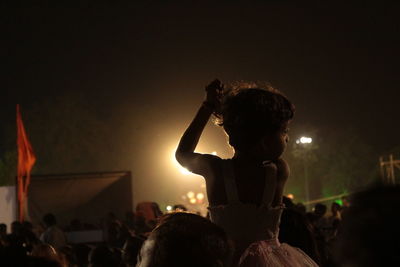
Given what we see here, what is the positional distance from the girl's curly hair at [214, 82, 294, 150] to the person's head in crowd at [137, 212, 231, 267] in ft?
4.12

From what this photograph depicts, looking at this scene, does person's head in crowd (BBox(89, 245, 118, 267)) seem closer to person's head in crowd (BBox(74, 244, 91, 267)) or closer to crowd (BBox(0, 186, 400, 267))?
person's head in crowd (BBox(74, 244, 91, 267))

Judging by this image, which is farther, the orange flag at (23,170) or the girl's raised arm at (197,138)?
the orange flag at (23,170)

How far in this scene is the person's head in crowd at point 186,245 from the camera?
7.64 ft

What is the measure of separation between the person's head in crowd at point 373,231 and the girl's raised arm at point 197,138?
2112 mm

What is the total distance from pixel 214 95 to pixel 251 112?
21 cm

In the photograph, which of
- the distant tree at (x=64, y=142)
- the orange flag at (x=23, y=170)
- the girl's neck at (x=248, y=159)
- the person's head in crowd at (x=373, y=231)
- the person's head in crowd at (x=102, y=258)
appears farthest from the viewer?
the distant tree at (x=64, y=142)

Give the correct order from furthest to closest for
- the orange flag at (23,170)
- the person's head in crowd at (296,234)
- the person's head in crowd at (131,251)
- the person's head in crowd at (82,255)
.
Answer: the orange flag at (23,170), the person's head in crowd at (82,255), the person's head in crowd at (131,251), the person's head in crowd at (296,234)

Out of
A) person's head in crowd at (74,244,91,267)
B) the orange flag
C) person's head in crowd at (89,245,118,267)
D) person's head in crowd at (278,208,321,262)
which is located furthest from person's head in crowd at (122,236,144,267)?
the orange flag

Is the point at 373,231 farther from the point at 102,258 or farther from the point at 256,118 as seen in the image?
the point at 102,258

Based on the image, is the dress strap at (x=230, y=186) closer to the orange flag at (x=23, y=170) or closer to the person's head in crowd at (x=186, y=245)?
the person's head in crowd at (x=186, y=245)

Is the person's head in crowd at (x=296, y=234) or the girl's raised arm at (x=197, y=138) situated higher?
the girl's raised arm at (x=197, y=138)

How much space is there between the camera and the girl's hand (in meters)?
3.66

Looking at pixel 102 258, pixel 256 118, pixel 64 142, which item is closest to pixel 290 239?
pixel 256 118

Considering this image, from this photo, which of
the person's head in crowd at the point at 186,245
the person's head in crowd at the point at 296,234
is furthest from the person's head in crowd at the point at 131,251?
the person's head in crowd at the point at 186,245
